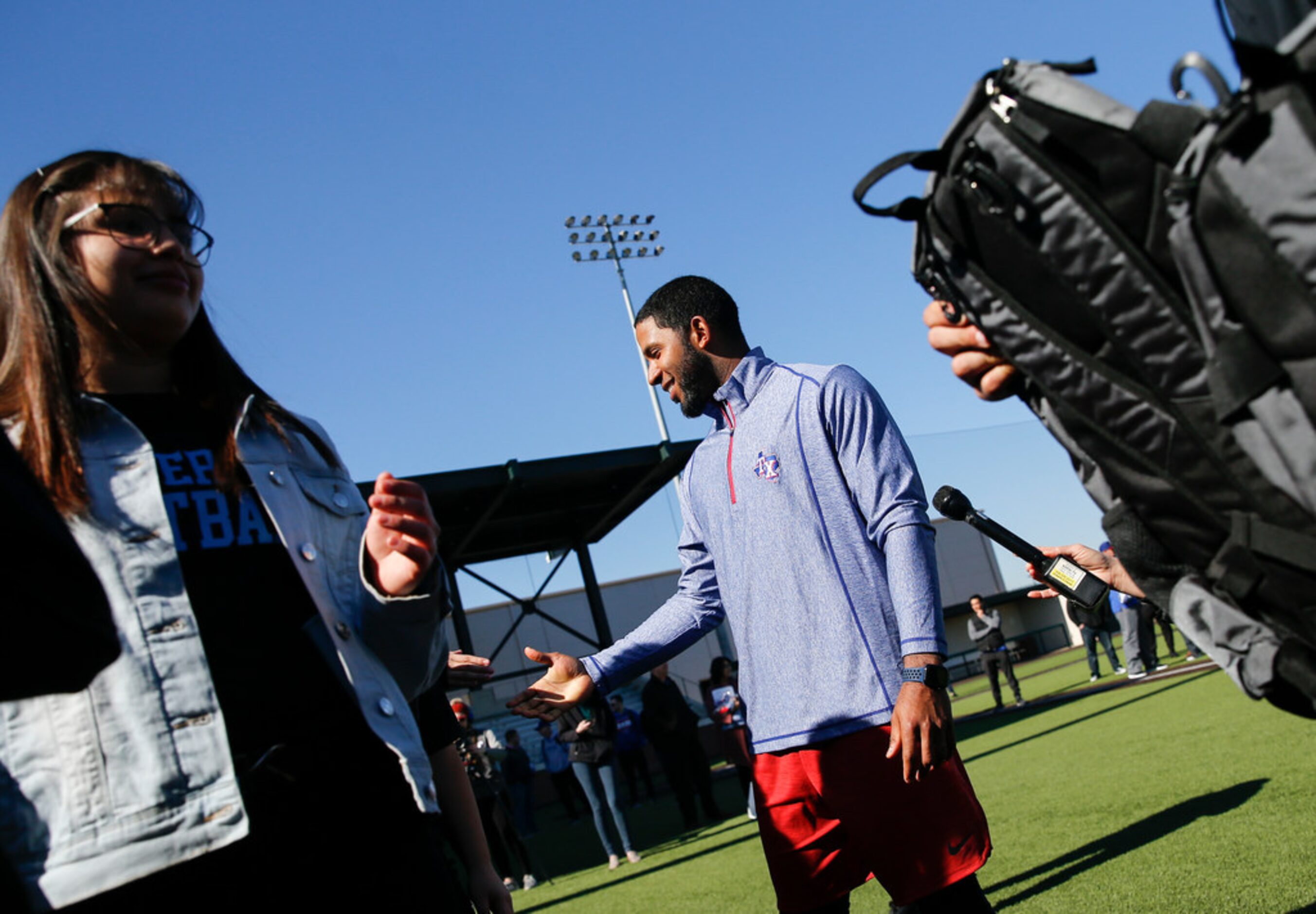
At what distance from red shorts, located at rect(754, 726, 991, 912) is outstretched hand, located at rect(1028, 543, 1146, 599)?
22.6 inches

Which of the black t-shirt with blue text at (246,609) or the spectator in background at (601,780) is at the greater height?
the black t-shirt with blue text at (246,609)

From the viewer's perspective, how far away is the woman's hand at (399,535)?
66.9 inches

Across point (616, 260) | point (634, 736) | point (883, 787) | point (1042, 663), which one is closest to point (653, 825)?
point (634, 736)

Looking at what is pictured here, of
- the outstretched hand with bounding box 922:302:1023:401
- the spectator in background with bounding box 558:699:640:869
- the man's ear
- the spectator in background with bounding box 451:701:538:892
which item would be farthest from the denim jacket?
Answer: the spectator in background with bounding box 558:699:640:869

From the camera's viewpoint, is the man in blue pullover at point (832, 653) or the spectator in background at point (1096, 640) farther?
the spectator in background at point (1096, 640)

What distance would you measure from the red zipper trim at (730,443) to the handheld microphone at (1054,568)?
71 cm

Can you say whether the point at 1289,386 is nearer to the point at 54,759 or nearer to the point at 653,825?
the point at 54,759

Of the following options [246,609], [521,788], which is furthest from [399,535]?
[521,788]

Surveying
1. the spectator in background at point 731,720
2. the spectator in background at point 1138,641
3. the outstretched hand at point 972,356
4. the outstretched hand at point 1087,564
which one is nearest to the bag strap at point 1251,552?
the outstretched hand at point 972,356

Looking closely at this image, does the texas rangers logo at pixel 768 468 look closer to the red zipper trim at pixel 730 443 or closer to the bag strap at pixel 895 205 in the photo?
the red zipper trim at pixel 730 443

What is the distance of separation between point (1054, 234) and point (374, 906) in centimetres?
148

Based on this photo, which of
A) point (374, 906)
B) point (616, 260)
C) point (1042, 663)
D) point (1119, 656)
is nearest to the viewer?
point (374, 906)

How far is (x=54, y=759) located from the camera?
143 centimetres

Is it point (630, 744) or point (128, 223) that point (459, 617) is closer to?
point (630, 744)
